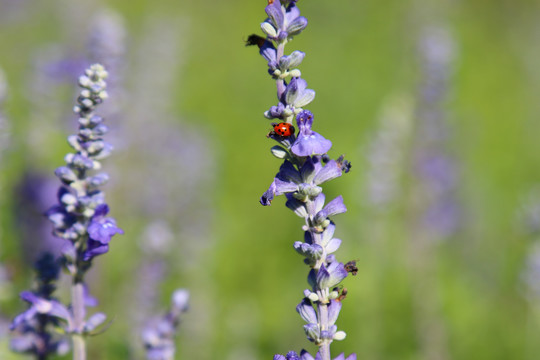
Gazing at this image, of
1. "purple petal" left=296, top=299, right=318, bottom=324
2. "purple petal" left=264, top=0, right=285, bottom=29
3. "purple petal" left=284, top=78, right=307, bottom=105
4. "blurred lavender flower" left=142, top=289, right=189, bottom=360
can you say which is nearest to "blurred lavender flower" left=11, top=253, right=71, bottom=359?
"blurred lavender flower" left=142, top=289, right=189, bottom=360

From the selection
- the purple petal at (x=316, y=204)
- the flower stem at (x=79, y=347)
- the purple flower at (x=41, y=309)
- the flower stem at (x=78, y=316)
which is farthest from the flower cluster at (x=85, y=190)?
the purple petal at (x=316, y=204)

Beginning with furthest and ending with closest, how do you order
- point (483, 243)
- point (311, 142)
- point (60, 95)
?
point (483, 243), point (60, 95), point (311, 142)

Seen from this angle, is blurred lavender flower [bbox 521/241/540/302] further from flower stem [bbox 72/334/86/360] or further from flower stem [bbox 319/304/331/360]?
flower stem [bbox 72/334/86/360]

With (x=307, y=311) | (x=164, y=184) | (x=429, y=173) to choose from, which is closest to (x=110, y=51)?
(x=164, y=184)

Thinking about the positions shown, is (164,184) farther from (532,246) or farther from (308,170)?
(308,170)

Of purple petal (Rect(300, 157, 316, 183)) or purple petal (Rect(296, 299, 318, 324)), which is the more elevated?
purple petal (Rect(300, 157, 316, 183))

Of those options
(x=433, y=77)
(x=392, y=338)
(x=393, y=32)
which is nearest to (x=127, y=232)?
(x=392, y=338)

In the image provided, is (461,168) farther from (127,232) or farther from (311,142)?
(311,142)
